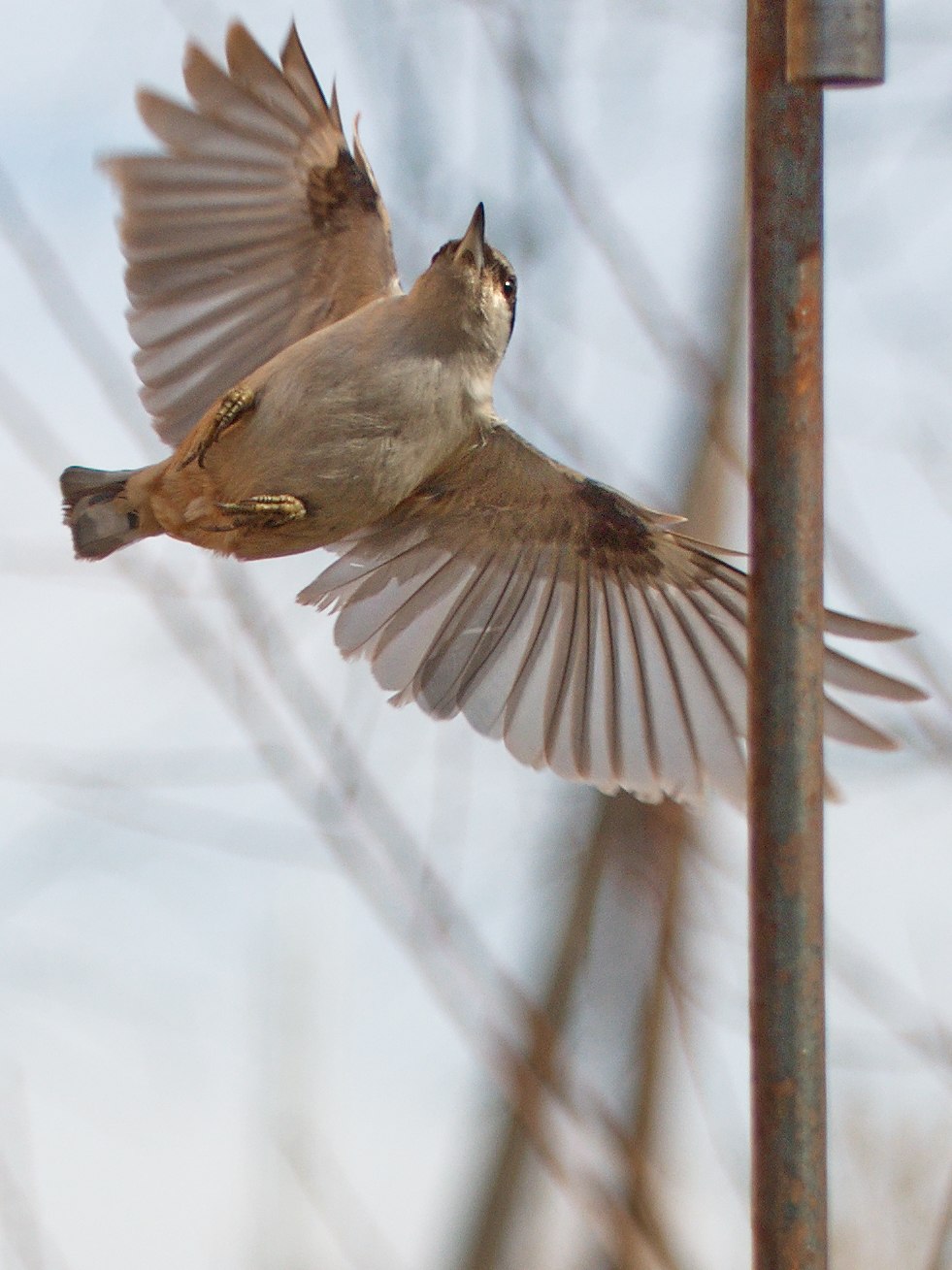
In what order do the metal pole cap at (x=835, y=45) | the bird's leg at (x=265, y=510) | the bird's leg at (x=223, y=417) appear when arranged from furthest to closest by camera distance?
the bird's leg at (x=223, y=417)
the bird's leg at (x=265, y=510)
the metal pole cap at (x=835, y=45)

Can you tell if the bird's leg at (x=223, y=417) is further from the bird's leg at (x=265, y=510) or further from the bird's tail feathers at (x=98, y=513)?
the bird's tail feathers at (x=98, y=513)

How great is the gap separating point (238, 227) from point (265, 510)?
1.19 meters

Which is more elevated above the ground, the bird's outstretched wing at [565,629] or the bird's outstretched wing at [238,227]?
the bird's outstretched wing at [238,227]

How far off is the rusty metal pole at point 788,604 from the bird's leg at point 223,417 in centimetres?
118

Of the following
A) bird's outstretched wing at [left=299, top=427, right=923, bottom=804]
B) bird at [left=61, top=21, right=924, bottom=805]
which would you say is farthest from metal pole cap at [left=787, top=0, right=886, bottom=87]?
bird's outstretched wing at [left=299, top=427, right=923, bottom=804]

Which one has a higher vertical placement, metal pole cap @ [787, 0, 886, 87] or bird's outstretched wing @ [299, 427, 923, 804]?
metal pole cap @ [787, 0, 886, 87]

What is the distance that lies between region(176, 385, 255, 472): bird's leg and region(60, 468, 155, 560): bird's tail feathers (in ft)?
0.98

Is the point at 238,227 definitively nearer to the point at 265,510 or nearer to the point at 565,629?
the point at 565,629

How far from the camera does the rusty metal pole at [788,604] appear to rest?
1.42 m

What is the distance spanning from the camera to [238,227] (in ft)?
11.2

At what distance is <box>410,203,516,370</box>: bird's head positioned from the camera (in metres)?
2.66

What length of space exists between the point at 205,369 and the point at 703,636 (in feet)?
3.59

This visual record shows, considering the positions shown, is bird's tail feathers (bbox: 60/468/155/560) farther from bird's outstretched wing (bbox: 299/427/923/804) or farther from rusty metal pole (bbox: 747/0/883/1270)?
rusty metal pole (bbox: 747/0/883/1270)

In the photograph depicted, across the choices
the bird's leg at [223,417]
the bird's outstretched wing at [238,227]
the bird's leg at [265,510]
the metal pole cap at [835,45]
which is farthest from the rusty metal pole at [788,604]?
the bird's outstretched wing at [238,227]
